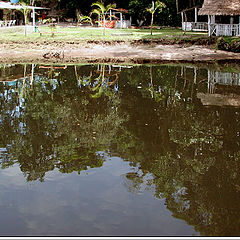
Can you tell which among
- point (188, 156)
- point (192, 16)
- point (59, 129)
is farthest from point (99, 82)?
point (192, 16)

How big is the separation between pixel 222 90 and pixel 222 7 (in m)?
17.0

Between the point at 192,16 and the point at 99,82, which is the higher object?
the point at 192,16

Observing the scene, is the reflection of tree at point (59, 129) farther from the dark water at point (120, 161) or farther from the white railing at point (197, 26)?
the white railing at point (197, 26)

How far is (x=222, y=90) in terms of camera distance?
13.9 meters

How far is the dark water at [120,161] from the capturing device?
518 cm

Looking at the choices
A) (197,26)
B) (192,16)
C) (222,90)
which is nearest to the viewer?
(222,90)

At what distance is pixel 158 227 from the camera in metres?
4.97

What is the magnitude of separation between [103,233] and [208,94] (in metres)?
9.32

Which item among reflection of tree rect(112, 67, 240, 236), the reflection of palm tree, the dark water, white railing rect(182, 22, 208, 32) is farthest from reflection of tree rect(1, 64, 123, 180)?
white railing rect(182, 22, 208, 32)

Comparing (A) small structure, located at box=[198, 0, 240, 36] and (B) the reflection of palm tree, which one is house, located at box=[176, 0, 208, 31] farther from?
(B) the reflection of palm tree

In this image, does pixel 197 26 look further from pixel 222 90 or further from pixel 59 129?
pixel 59 129

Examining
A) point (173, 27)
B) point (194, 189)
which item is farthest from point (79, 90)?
point (173, 27)

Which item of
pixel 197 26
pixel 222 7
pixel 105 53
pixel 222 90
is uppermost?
pixel 222 7

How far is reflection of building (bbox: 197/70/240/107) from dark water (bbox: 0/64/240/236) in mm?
38
